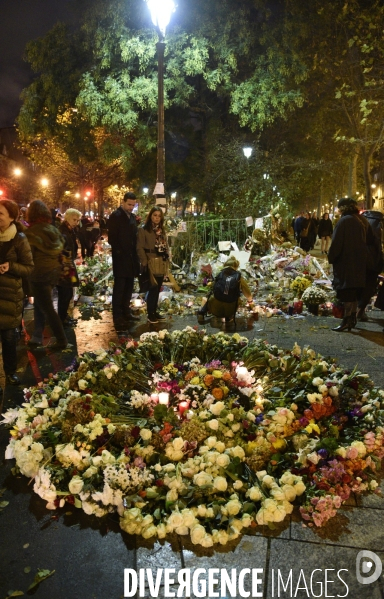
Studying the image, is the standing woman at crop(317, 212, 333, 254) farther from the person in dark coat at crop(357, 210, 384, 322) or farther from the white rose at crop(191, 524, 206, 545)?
the white rose at crop(191, 524, 206, 545)

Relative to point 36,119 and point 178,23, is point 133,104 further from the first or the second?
point 36,119

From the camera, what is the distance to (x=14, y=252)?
16.4 ft

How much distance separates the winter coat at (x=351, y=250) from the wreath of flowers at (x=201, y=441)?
8.39ft

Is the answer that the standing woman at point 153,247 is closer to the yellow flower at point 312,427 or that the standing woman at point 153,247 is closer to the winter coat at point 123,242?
the winter coat at point 123,242

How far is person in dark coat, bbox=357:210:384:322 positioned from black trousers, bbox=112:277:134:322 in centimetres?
357

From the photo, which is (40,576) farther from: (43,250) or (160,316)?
(160,316)

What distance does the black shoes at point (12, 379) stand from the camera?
5.19m

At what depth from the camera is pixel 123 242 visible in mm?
7602

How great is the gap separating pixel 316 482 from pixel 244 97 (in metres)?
15.9

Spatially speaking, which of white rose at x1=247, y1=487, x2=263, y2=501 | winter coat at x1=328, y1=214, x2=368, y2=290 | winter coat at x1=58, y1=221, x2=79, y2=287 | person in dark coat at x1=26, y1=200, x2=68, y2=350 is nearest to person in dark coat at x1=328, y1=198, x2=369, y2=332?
winter coat at x1=328, y1=214, x2=368, y2=290

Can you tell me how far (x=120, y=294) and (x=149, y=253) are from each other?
2.69 feet

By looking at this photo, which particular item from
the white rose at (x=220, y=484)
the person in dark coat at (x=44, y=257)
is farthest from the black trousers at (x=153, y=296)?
the white rose at (x=220, y=484)

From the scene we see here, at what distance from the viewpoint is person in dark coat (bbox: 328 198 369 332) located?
7059 millimetres

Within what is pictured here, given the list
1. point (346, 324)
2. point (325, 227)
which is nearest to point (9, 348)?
point (346, 324)
